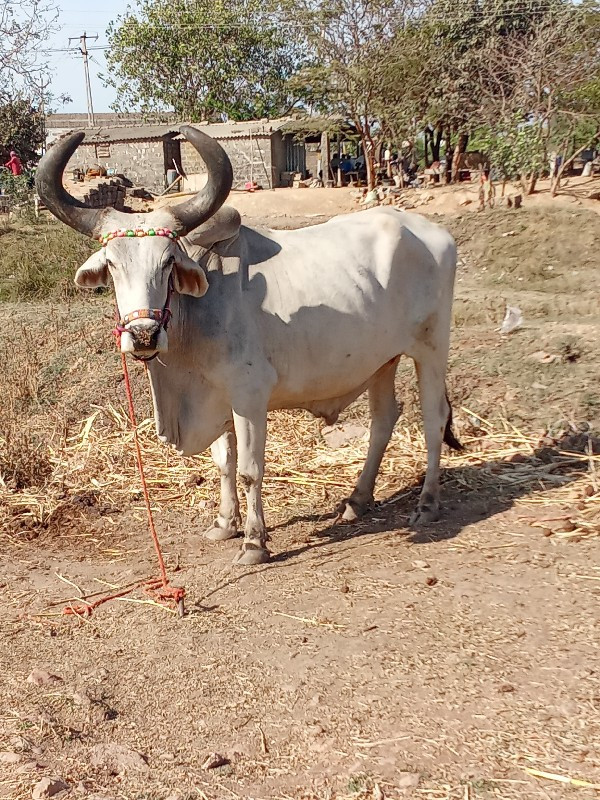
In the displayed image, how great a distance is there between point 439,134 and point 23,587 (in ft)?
90.7

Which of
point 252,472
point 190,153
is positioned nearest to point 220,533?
point 252,472

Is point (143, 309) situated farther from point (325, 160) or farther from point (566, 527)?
point (325, 160)

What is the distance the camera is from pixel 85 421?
22.3ft

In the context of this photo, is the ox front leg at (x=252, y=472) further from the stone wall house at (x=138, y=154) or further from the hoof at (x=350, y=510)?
the stone wall house at (x=138, y=154)

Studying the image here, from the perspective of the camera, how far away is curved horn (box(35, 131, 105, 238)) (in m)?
4.00

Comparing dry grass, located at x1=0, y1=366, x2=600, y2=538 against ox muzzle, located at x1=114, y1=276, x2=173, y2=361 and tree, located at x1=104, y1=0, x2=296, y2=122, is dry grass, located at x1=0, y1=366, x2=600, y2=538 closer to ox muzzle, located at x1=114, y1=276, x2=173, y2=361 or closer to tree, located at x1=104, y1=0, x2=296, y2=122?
ox muzzle, located at x1=114, y1=276, x2=173, y2=361

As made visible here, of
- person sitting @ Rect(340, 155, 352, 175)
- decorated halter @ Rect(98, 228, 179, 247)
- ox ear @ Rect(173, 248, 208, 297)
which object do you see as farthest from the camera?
person sitting @ Rect(340, 155, 352, 175)

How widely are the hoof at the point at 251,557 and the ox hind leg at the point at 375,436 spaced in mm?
831

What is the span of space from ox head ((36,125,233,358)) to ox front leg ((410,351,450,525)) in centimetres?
173

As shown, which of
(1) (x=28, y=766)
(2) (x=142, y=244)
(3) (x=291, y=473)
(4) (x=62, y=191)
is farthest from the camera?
(3) (x=291, y=473)

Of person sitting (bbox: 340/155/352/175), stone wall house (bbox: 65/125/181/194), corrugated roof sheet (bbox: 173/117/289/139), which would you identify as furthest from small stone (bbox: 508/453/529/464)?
stone wall house (bbox: 65/125/181/194)

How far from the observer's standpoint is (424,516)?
505cm

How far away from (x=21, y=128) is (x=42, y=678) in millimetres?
20431

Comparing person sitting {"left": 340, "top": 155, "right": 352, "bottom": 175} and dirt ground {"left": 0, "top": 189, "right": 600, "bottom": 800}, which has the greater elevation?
person sitting {"left": 340, "top": 155, "right": 352, "bottom": 175}
